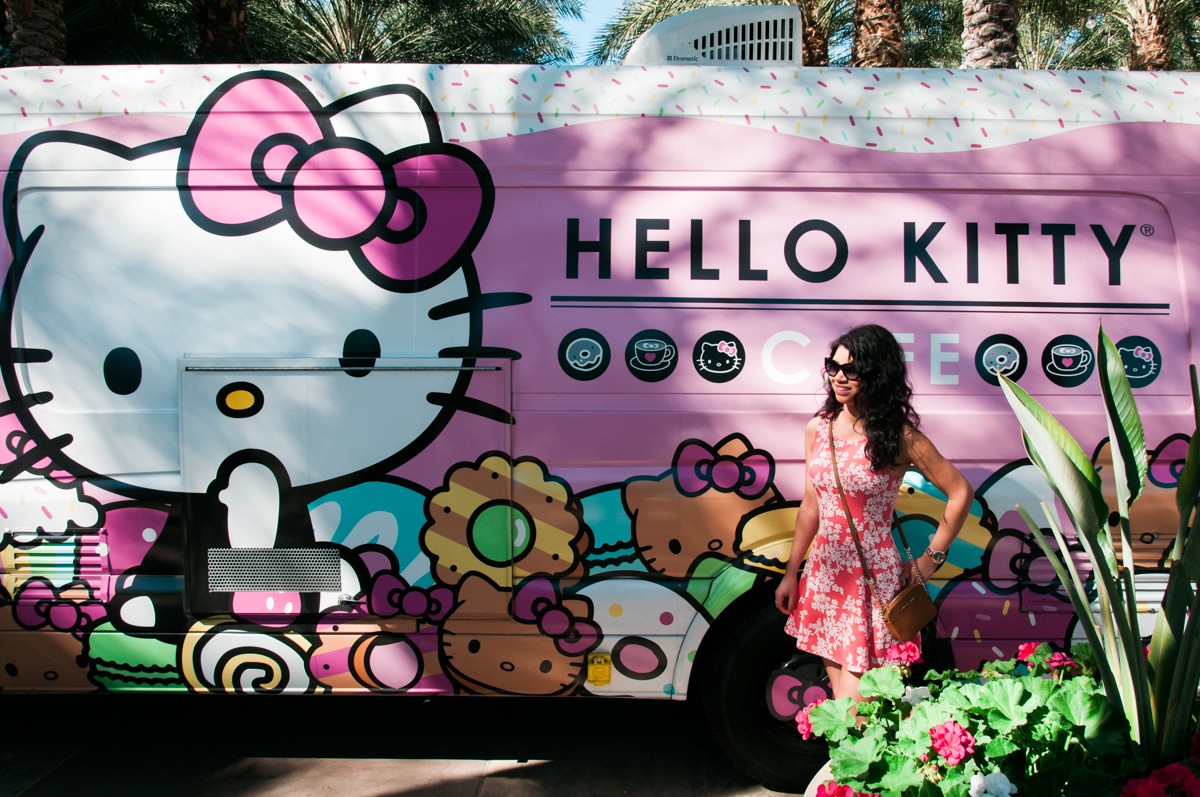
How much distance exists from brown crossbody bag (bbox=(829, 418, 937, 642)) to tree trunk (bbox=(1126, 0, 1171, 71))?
52.4 feet

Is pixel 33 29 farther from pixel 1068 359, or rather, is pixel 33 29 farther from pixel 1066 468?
pixel 1066 468

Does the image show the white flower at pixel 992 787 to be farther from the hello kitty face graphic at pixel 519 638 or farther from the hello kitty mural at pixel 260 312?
the hello kitty mural at pixel 260 312

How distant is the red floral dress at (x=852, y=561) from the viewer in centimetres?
285

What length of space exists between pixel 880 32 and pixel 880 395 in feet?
23.4

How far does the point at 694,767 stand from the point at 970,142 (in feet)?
9.13

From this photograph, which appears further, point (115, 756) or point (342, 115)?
point (115, 756)

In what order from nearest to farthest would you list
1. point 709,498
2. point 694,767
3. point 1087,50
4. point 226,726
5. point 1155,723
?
point 1155,723
point 709,498
point 694,767
point 226,726
point 1087,50

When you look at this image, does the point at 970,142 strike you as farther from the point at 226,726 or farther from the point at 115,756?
the point at 115,756

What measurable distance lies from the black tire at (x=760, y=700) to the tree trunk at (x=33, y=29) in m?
7.82

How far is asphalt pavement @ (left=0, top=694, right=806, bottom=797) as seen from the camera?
361cm

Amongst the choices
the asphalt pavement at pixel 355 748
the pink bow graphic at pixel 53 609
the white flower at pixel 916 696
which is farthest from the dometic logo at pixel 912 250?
the pink bow graphic at pixel 53 609

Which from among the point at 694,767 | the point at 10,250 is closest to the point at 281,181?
the point at 10,250

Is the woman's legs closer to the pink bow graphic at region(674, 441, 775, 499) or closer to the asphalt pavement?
the pink bow graphic at region(674, 441, 775, 499)

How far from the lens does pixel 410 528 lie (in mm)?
3385
